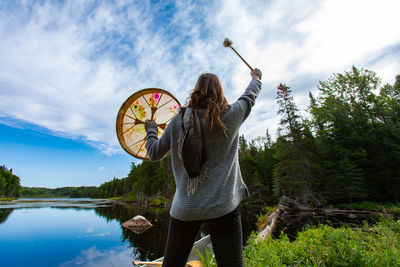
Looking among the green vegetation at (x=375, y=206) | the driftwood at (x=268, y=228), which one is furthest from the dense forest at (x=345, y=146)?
the driftwood at (x=268, y=228)

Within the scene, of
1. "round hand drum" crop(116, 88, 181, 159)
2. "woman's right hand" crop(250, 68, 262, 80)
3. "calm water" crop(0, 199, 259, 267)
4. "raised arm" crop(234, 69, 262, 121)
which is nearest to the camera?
"raised arm" crop(234, 69, 262, 121)

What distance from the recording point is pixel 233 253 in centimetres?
109

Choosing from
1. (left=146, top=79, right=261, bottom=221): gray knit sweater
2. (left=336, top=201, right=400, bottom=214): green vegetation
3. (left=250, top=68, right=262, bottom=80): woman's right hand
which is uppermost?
(left=250, top=68, right=262, bottom=80): woman's right hand

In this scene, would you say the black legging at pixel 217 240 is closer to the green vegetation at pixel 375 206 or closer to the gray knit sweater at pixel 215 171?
the gray knit sweater at pixel 215 171

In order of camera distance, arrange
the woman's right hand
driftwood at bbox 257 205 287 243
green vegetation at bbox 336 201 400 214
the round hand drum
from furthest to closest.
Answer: green vegetation at bbox 336 201 400 214, driftwood at bbox 257 205 287 243, the round hand drum, the woman's right hand

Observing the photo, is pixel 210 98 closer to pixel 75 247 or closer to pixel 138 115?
Result: pixel 138 115

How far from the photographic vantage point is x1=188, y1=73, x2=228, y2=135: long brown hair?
1153 millimetres

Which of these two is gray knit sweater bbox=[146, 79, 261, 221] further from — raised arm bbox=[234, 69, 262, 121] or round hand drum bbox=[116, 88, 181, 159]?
round hand drum bbox=[116, 88, 181, 159]

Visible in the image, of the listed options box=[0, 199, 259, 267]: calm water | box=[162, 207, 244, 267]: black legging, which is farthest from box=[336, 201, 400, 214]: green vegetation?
box=[162, 207, 244, 267]: black legging

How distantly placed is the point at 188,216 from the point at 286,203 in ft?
80.8

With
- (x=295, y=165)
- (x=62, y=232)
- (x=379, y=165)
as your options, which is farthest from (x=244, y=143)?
(x=62, y=232)

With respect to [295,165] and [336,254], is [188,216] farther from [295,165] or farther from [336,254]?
[295,165]

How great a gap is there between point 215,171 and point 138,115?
152 cm

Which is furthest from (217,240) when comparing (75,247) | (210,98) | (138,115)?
(75,247)
